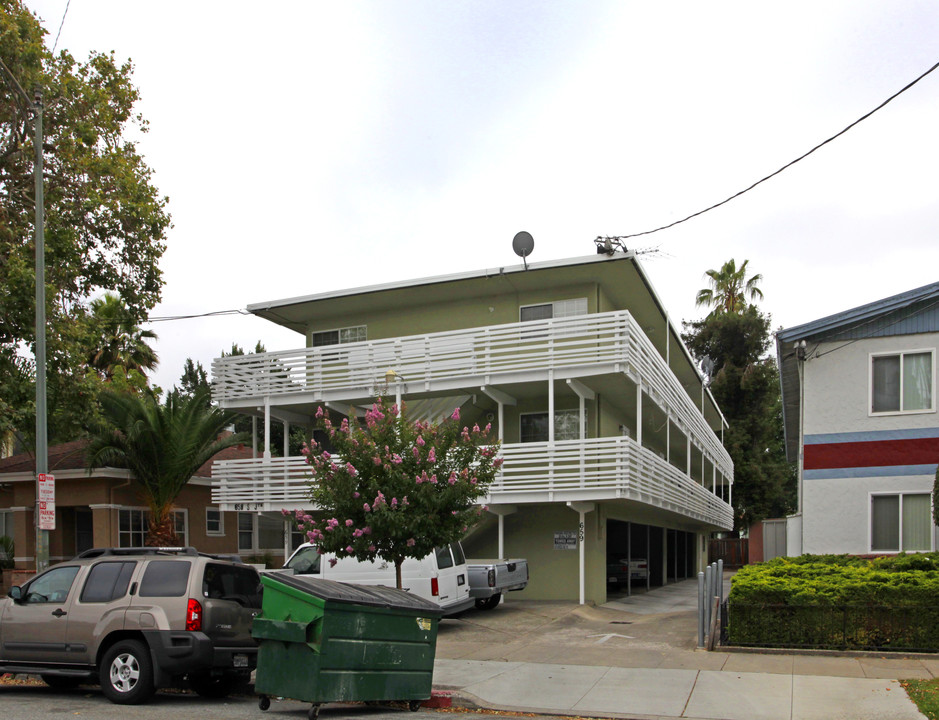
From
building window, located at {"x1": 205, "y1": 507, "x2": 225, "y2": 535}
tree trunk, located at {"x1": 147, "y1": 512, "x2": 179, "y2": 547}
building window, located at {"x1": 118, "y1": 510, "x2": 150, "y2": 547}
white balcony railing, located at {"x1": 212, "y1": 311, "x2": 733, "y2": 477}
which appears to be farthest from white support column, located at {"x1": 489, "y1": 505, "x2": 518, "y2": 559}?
building window, located at {"x1": 118, "y1": 510, "x2": 150, "y2": 547}

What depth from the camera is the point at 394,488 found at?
1264 cm

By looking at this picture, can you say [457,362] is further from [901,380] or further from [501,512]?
[901,380]

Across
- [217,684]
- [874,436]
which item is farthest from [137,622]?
[874,436]

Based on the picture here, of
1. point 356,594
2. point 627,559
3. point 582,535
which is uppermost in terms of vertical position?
point 356,594

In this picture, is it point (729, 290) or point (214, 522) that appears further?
point (729, 290)

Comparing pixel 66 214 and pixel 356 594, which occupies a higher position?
pixel 66 214

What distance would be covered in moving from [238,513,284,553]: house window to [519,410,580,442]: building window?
9.40m

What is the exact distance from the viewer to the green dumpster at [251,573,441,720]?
30.2 feet

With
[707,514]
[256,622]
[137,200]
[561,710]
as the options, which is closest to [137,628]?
[256,622]

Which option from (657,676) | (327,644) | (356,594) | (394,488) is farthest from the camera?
(394,488)

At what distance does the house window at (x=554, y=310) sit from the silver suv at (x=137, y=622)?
43.5ft

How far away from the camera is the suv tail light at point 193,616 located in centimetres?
1025

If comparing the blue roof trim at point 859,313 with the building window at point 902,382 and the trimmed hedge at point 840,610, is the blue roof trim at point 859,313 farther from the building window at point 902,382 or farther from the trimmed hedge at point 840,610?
the trimmed hedge at point 840,610

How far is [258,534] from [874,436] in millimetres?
19101
